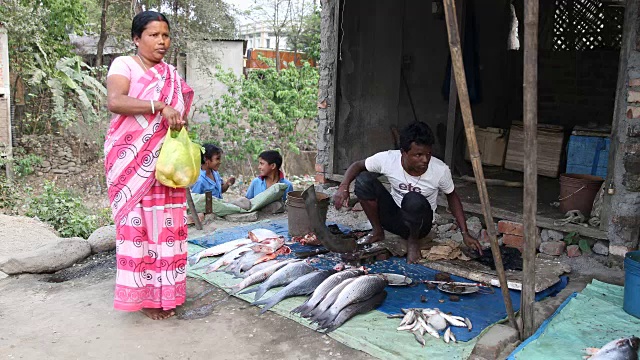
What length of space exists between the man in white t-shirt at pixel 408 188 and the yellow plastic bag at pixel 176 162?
1.45 meters

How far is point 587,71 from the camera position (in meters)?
8.77

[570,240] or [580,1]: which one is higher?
[580,1]

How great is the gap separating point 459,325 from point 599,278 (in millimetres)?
1574

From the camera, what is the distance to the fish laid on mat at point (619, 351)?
9.15ft

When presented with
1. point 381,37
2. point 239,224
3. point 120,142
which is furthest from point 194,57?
point 120,142

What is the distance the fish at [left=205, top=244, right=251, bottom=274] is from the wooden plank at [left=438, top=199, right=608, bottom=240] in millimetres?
2068

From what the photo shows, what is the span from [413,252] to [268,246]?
1.19 m

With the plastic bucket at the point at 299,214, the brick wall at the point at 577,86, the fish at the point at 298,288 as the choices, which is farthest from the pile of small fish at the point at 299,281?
the brick wall at the point at 577,86

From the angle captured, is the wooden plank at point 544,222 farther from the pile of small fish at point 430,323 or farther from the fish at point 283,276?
the fish at point 283,276

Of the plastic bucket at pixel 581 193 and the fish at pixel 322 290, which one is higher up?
the plastic bucket at pixel 581 193

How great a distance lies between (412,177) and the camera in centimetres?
473

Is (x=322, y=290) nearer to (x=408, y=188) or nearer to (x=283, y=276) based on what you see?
(x=283, y=276)

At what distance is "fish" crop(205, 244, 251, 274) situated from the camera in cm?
456

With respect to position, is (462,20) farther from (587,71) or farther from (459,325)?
(459,325)
